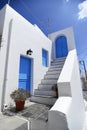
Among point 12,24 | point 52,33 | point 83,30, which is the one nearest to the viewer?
point 12,24

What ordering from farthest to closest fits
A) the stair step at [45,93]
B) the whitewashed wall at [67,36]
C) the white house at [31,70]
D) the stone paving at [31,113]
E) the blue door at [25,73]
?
the whitewashed wall at [67,36]
the blue door at [25,73]
the stair step at [45,93]
the stone paving at [31,113]
the white house at [31,70]

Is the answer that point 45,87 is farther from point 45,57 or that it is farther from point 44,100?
point 45,57

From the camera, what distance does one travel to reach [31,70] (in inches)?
203

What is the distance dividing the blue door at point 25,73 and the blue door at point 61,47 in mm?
3923

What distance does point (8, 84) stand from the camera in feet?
11.8

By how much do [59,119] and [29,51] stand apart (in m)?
3.87

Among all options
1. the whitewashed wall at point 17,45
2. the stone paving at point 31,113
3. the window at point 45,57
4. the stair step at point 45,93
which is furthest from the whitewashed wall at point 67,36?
the stone paving at point 31,113

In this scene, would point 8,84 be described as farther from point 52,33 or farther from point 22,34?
point 52,33

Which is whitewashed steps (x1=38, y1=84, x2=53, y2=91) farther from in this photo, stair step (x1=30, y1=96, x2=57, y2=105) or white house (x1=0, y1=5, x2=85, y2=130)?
stair step (x1=30, y1=96, x2=57, y2=105)

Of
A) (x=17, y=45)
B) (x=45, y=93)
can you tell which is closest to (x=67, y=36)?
(x=17, y=45)

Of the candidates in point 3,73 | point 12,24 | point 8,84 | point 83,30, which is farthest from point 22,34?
point 83,30

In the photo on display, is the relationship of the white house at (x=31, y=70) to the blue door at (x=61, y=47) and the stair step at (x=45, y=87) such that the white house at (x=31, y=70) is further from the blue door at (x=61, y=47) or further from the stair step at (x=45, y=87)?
the blue door at (x=61, y=47)

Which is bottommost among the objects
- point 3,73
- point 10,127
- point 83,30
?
point 10,127

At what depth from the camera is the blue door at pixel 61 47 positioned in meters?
8.11
